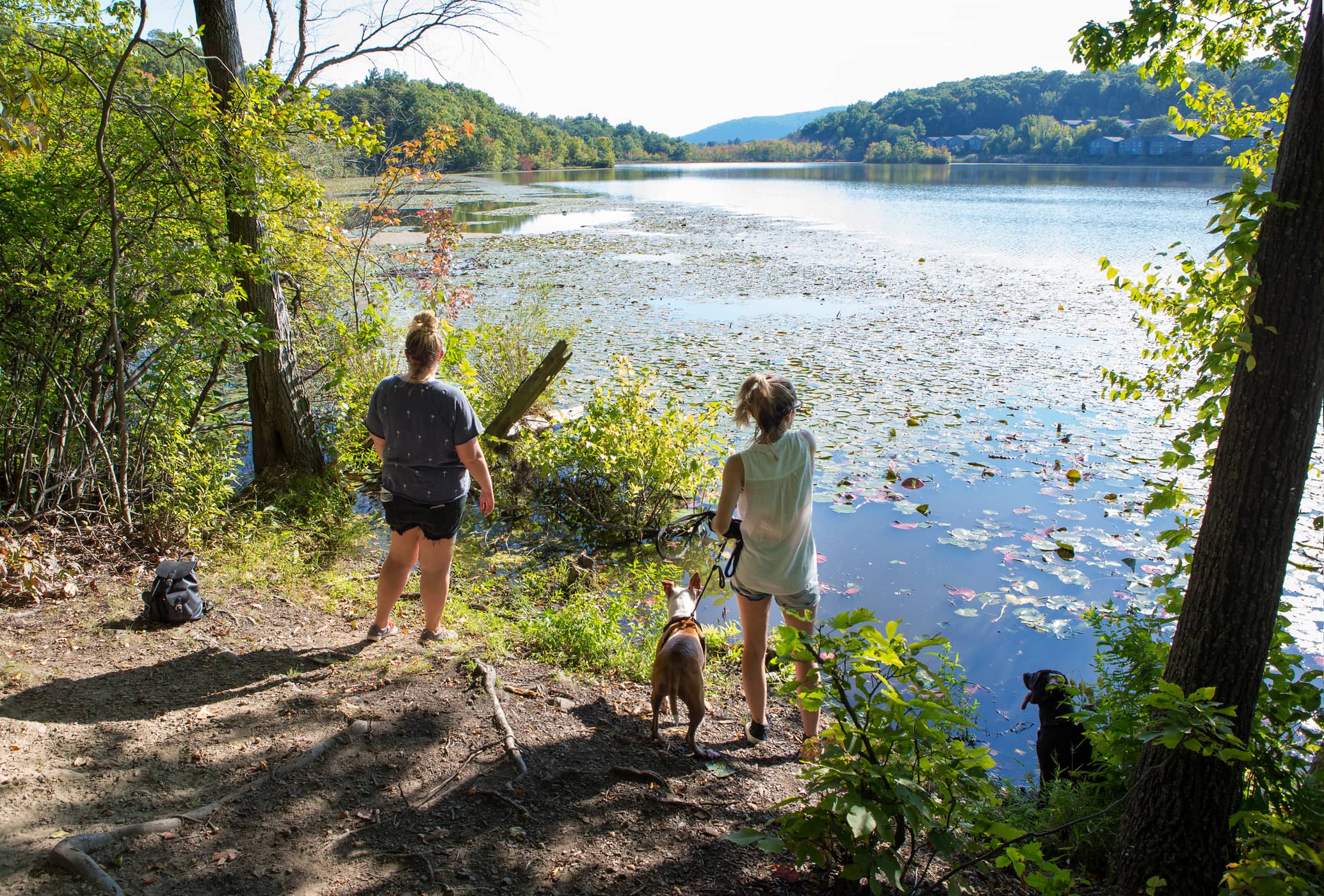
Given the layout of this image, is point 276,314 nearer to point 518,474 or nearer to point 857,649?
point 518,474

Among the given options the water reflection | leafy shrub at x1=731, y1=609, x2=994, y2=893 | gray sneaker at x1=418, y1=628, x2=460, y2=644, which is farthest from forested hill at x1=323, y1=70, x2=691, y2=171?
leafy shrub at x1=731, y1=609, x2=994, y2=893

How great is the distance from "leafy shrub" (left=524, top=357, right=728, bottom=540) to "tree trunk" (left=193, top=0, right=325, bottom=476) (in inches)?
79.0

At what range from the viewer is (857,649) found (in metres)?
2.04

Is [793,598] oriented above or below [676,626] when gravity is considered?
→ above

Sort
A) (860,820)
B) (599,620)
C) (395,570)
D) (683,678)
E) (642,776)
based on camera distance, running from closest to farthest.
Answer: (860,820), (642,776), (683,678), (395,570), (599,620)

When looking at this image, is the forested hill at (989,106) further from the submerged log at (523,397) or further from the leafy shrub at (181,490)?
the leafy shrub at (181,490)

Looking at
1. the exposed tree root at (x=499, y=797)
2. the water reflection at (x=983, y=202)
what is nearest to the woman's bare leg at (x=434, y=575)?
the exposed tree root at (x=499, y=797)

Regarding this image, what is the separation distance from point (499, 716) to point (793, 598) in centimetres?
137

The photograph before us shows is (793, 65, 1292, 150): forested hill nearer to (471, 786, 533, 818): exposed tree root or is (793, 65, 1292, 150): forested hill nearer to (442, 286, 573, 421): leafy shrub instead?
(442, 286, 573, 421): leafy shrub

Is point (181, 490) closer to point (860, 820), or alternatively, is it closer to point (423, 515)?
point (423, 515)

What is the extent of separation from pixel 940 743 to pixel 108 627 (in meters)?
4.03

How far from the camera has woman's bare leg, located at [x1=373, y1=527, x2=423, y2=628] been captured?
3.85 m

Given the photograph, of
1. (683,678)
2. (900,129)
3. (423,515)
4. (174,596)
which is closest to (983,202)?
(423,515)

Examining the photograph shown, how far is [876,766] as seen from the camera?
6.25 feet
